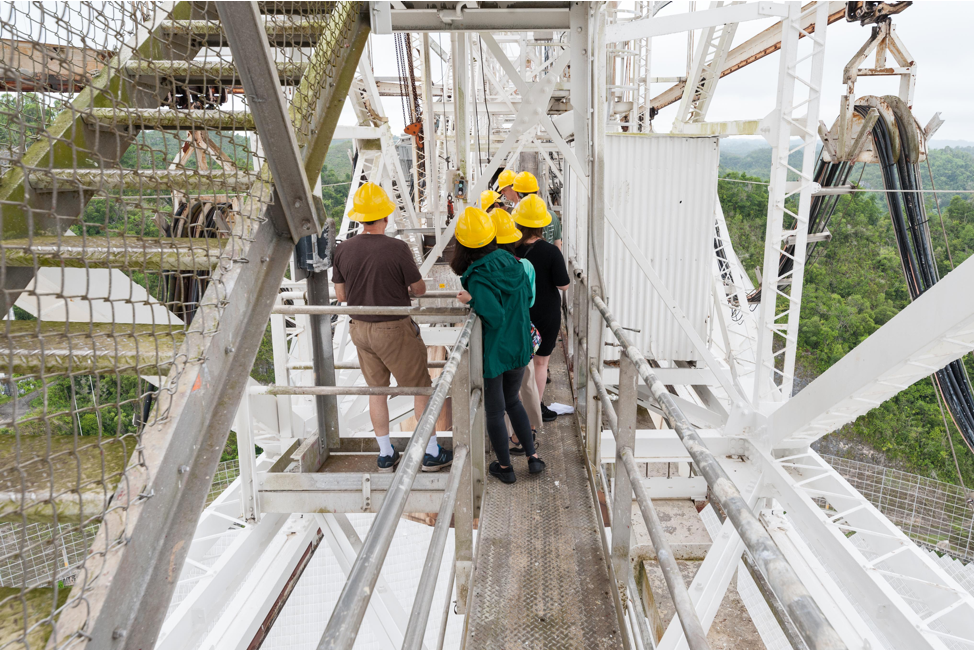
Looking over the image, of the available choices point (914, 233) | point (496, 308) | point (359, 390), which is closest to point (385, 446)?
point (359, 390)

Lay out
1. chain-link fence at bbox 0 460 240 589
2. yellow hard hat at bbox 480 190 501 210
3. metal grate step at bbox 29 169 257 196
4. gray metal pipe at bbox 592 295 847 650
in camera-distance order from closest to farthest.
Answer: gray metal pipe at bbox 592 295 847 650 < chain-link fence at bbox 0 460 240 589 < metal grate step at bbox 29 169 257 196 < yellow hard hat at bbox 480 190 501 210

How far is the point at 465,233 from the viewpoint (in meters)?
3.57

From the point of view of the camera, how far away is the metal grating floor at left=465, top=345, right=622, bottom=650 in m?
2.92

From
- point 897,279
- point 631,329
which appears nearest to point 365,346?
point 631,329

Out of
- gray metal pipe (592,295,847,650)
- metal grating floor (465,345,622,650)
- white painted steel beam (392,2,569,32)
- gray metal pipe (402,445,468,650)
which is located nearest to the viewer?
gray metal pipe (592,295,847,650)

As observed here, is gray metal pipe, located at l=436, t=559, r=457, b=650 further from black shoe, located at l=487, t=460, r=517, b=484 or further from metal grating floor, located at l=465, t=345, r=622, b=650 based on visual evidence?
black shoe, located at l=487, t=460, r=517, b=484

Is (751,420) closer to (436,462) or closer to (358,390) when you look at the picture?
(436,462)

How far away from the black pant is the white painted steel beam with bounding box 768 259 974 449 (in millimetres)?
2256

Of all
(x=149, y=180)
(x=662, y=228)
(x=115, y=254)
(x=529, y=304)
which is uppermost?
(x=149, y=180)

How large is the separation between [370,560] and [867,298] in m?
38.8

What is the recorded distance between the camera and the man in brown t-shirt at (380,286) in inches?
158

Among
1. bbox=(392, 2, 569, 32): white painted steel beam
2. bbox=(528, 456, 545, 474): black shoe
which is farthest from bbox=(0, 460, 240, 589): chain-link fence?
bbox=(392, 2, 569, 32): white painted steel beam

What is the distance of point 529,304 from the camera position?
14.0 feet

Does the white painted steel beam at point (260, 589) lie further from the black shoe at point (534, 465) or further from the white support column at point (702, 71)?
the white support column at point (702, 71)
